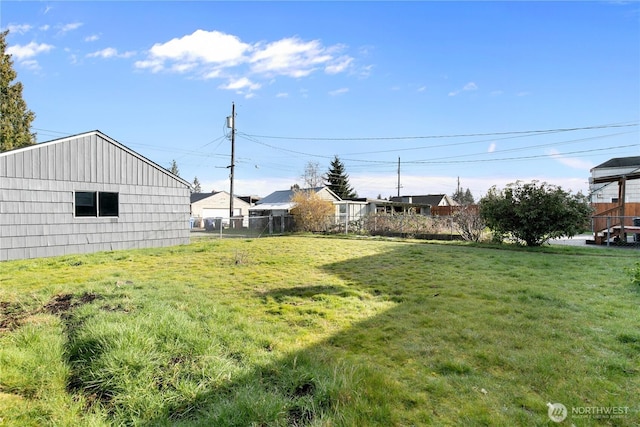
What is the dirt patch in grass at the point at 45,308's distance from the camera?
3.64m

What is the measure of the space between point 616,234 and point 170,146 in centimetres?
3596

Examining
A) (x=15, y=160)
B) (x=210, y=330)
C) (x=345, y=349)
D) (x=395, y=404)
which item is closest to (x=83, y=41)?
(x=15, y=160)

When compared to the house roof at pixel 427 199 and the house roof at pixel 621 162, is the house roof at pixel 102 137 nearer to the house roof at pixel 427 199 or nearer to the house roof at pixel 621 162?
the house roof at pixel 427 199

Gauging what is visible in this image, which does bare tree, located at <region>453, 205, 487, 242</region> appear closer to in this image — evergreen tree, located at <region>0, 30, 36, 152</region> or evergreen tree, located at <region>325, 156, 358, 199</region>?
evergreen tree, located at <region>0, 30, 36, 152</region>

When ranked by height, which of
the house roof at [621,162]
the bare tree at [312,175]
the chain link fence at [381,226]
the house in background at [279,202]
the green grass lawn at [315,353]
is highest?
the bare tree at [312,175]

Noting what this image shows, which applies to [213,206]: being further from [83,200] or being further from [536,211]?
[536,211]

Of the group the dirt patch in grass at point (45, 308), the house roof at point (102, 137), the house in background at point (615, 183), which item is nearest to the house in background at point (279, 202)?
the house roof at point (102, 137)

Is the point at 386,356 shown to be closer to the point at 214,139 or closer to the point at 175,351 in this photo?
the point at 175,351

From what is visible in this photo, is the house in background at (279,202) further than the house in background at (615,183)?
Yes

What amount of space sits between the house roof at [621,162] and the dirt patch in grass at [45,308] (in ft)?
122

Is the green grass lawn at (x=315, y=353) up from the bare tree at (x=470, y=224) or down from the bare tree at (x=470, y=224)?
down

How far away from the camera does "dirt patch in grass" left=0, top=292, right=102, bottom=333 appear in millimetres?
3641

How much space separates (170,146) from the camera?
112 ft

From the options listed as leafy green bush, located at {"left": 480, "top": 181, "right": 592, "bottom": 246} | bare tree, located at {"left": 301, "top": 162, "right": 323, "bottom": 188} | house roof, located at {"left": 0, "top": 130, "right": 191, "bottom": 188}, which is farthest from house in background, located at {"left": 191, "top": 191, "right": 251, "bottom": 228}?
leafy green bush, located at {"left": 480, "top": 181, "right": 592, "bottom": 246}
